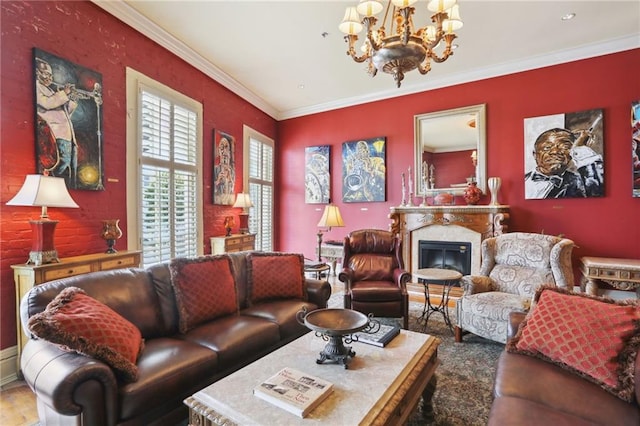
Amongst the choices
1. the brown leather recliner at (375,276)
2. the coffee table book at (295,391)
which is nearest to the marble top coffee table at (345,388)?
the coffee table book at (295,391)

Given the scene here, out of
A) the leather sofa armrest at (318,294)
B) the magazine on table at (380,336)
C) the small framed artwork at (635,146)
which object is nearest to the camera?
the magazine on table at (380,336)

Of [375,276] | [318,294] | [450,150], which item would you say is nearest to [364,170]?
[450,150]

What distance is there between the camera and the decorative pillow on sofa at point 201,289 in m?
2.29

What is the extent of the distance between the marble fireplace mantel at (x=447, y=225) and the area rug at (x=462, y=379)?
1.75 metres

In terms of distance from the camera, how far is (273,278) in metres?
2.96

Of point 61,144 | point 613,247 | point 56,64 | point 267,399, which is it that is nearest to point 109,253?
point 61,144

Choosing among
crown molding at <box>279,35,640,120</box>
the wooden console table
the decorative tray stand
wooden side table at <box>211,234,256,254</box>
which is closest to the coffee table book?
the decorative tray stand

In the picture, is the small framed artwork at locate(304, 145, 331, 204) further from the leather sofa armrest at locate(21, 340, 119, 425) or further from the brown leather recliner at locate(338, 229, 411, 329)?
the leather sofa armrest at locate(21, 340, 119, 425)

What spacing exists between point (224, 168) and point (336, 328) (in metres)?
4.01

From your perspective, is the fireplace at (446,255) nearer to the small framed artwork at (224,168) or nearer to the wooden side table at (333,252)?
the wooden side table at (333,252)

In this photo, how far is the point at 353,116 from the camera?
6.02 metres

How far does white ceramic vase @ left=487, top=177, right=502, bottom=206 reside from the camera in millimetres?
4582

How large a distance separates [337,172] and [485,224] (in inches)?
112

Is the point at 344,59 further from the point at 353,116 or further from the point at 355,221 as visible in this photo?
the point at 355,221
